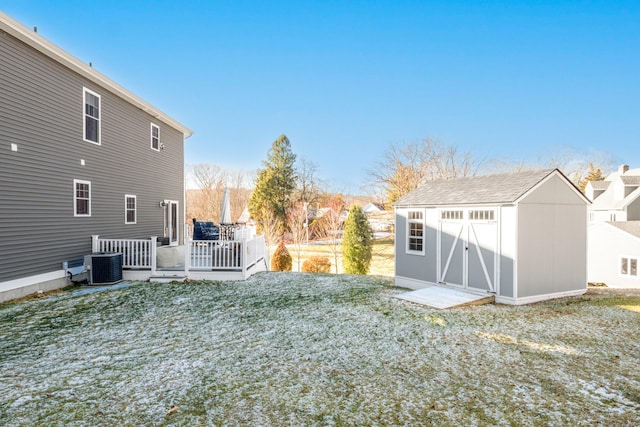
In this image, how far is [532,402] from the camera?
368 cm

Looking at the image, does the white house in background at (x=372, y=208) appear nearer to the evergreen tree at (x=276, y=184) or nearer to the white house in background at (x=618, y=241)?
the evergreen tree at (x=276, y=184)

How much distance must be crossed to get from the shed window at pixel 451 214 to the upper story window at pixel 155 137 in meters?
11.1

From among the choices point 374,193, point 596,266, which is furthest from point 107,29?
point 596,266

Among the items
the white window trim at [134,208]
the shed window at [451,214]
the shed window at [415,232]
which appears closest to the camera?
the shed window at [451,214]

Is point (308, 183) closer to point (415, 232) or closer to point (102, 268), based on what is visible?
point (415, 232)

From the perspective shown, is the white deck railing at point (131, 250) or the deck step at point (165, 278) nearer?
the deck step at point (165, 278)

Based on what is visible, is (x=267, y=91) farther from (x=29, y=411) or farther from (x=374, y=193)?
(x=29, y=411)

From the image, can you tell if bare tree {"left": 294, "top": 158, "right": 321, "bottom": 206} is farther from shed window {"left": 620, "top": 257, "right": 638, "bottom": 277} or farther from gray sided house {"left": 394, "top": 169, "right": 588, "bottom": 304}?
gray sided house {"left": 394, "top": 169, "right": 588, "bottom": 304}

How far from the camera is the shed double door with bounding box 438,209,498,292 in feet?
28.7

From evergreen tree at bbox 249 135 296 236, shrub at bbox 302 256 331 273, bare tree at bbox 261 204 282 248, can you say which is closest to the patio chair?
shrub at bbox 302 256 331 273

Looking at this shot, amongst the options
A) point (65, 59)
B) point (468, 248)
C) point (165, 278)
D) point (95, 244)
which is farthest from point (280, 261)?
point (65, 59)

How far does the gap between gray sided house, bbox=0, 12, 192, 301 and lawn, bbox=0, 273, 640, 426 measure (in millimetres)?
1402

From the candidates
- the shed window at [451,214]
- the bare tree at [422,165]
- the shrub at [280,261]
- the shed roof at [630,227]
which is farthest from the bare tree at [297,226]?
the shed roof at [630,227]

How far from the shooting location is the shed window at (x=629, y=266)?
1889 cm
